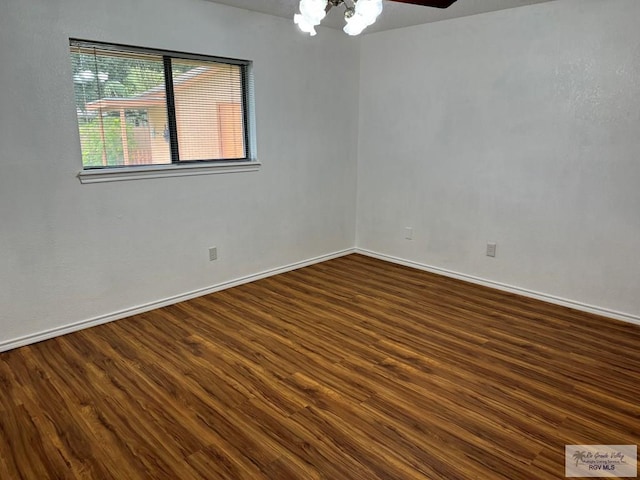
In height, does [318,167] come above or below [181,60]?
below

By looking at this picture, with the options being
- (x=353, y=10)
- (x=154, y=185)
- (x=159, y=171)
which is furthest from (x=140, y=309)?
(x=353, y=10)

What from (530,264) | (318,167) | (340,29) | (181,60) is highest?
(340,29)

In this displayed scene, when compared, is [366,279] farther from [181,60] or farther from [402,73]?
[181,60]

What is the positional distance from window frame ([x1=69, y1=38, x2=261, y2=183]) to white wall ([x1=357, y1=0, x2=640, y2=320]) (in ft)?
4.68

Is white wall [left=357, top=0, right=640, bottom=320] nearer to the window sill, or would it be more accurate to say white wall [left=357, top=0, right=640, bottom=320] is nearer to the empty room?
the empty room

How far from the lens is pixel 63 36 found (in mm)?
A: 2764

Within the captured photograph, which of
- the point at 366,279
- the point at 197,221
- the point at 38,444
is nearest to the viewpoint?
the point at 38,444

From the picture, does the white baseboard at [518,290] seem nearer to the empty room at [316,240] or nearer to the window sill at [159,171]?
the empty room at [316,240]

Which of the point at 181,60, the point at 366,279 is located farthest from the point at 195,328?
the point at 181,60

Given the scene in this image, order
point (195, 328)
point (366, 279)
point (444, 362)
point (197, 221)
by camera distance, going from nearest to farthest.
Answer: point (444, 362) < point (195, 328) < point (197, 221) < point (366, 279)

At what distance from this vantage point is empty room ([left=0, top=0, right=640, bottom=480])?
209 centimetres

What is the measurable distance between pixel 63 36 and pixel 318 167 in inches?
96.3

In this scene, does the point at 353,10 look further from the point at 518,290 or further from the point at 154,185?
the point at 518,290

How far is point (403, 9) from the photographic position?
3.53 meters
